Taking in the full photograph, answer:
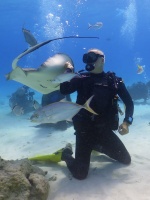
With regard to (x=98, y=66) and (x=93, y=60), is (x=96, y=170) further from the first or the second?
(x=93, y=60)

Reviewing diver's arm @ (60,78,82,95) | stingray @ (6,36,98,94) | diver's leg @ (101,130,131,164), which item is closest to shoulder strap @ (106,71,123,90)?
diver's arm @ (60,78,82,95)

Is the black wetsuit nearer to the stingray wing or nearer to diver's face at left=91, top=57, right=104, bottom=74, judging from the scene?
diver's face at left=91, top=57, right=104, bottom=74

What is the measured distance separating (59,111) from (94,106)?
44.1 inches

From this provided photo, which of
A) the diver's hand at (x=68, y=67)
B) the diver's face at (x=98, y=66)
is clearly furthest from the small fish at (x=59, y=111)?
the diver's face at (x=98, y=66)

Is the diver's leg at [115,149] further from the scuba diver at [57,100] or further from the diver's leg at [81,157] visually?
the scuba diver at [57,100]

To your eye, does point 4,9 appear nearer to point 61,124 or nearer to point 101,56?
point 61,124

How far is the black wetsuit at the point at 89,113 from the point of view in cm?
508

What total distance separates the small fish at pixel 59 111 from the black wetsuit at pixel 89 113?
0.93 metres

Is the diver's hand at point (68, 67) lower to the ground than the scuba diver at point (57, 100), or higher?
higher

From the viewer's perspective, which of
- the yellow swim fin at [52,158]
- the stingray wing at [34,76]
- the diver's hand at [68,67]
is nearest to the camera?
the stingray wing at [34,76]

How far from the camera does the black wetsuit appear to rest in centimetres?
508

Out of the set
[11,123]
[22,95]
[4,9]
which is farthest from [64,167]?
[4,9]

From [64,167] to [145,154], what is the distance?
237cm

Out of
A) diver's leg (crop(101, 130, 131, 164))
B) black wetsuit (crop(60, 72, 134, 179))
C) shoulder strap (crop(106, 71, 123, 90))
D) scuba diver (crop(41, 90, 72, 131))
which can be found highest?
shoulder strap (crop(106, 71, 123, 90))
